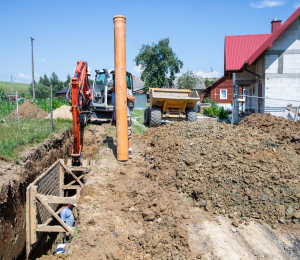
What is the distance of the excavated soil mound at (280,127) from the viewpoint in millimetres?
6965

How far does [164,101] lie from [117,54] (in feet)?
17.4

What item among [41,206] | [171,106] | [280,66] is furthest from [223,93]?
[41,206]

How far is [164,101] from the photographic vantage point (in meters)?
11.5

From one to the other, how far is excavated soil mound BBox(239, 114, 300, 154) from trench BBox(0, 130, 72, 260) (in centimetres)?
638

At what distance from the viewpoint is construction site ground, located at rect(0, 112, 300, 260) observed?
3697 mm

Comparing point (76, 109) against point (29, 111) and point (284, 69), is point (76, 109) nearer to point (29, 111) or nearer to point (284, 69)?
point (29, 111)

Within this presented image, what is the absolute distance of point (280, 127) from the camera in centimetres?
Answer: 818

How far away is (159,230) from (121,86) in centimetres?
378

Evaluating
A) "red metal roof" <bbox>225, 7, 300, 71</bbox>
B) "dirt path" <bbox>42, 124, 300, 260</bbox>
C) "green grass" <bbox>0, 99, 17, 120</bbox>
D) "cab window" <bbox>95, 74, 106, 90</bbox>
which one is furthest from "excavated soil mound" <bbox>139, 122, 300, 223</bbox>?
"red metal roof" <bbox>225, 7, 300, 71</bbox>

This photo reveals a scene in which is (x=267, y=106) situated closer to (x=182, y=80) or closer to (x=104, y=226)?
(x=104, y=226)

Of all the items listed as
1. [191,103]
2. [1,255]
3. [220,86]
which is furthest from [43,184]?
[220,86]

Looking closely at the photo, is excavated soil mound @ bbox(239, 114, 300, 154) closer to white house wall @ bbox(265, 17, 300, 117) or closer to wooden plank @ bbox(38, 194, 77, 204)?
white house wall @ bbox(265, 17, 300, 117)

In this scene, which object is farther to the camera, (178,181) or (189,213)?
(178,181)

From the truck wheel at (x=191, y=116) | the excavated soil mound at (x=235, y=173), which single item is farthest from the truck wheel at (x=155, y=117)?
→ the excavated soil mound at (x=235, y=173)
